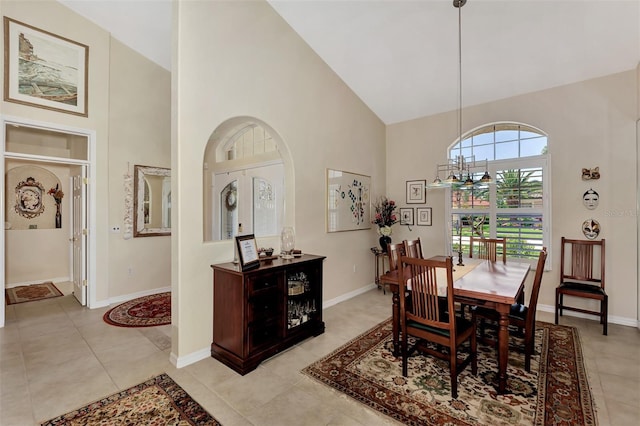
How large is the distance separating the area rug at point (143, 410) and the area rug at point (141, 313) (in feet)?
4.99

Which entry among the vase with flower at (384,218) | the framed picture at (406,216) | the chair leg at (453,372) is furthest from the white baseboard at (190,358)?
the framed picture at (406,216)

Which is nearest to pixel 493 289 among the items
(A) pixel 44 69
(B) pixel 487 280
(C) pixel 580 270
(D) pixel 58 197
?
(B) pixel 487 280

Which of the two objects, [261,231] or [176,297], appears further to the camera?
[261,231]

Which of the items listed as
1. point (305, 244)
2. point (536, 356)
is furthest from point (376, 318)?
point (536, 356)

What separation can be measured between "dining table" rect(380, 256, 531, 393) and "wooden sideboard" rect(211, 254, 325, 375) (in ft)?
3.14

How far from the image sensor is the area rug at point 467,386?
1994 millimetres

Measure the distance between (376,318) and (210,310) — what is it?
6.87 ft

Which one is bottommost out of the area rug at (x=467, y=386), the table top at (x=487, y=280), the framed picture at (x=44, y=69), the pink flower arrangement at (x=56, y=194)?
the area rug at (x=467, y=386)

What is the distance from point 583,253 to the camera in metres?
3.76

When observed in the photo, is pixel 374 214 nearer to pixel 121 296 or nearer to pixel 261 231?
pixel 261 231

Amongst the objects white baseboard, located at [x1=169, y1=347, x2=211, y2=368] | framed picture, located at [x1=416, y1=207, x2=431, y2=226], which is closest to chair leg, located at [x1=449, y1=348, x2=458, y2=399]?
white baseboard, located at [x1=169, y1=347, x2=211, y2=368]

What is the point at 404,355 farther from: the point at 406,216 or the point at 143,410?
the point at 406,216

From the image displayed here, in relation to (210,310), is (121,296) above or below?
below

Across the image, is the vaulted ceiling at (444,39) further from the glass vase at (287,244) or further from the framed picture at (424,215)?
the glass vase at (287,244)
